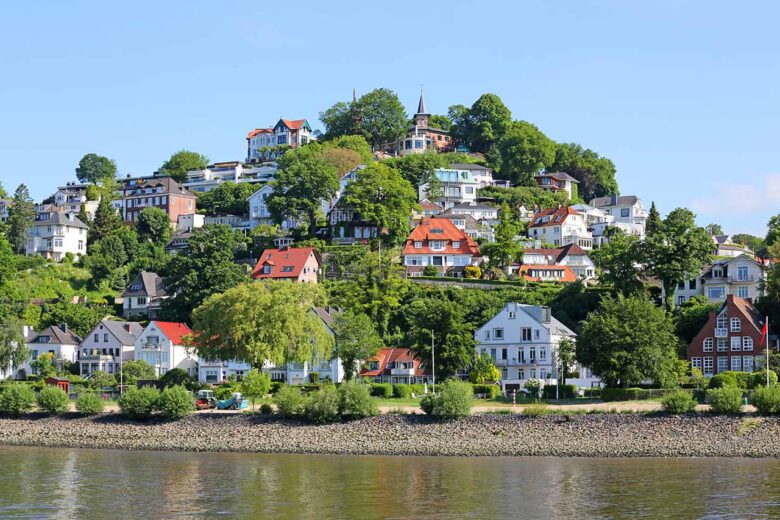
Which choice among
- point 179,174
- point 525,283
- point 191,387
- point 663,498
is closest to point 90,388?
point 191,387

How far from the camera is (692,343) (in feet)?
261

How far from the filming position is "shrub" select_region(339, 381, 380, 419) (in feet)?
206

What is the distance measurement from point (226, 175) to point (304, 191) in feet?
127

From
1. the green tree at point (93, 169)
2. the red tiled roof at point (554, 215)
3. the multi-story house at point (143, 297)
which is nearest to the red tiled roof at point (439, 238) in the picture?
the red tiled roof at point (554, 215)

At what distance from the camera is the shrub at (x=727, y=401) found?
2296 inches

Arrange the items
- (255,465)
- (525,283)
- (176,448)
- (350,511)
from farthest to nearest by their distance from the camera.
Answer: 1. (525,283)
2. (176,448)
3. (255,465)
4. (350,511)

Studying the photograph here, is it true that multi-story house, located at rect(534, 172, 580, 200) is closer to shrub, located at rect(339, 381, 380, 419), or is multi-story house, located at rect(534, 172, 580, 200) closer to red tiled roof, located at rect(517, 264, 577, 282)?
red tiled roof, located at rect(517, 264, 577, 282)

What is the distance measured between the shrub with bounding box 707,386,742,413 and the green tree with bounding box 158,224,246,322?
4771cm

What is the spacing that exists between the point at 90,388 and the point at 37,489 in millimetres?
A: 35481

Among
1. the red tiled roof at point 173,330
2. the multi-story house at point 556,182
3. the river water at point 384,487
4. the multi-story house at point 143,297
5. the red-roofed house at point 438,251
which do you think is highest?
the multi-story house at point 556,182

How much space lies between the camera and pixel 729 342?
7844 cm

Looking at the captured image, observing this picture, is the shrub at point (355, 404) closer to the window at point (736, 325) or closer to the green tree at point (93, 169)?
the window at point (736, 325)

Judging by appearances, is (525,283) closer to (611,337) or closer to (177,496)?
(611,337)

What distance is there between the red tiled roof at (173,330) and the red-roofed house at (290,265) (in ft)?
35.3
